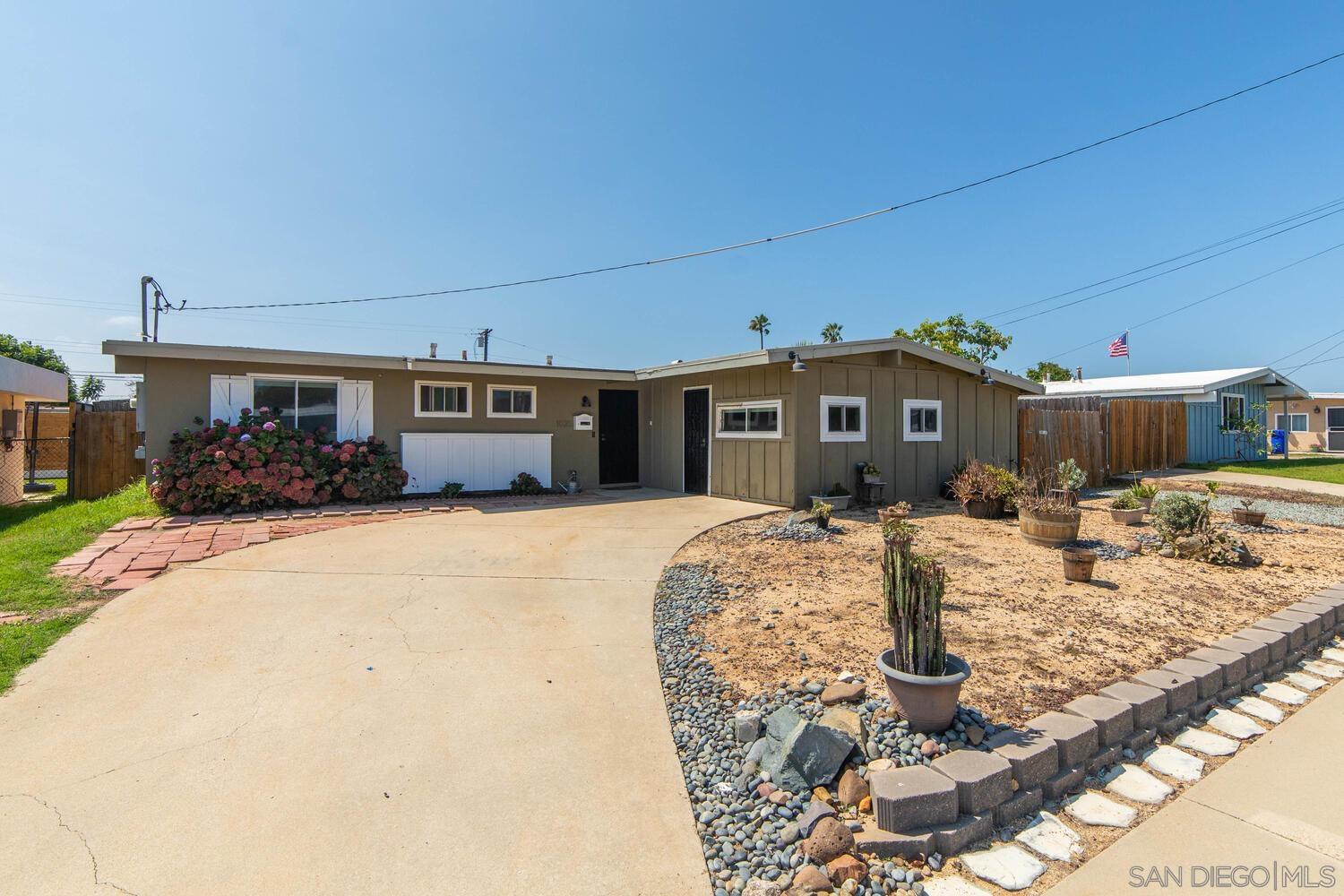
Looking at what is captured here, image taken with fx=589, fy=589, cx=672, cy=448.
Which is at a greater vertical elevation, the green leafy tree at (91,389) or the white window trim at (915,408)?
the green leafy tree at (91,389)

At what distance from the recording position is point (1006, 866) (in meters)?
2.01

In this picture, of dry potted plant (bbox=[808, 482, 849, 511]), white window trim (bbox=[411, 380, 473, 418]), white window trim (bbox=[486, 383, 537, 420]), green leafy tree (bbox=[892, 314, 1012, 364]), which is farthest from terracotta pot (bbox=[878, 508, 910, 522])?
green leafy tree (bbox=[892, 314, 1012, 364])

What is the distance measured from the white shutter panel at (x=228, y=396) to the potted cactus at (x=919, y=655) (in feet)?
33.5

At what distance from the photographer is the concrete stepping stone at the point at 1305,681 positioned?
11.4ft

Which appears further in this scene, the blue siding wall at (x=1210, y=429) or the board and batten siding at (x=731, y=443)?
the blue siding wall at (x=1210, y=429)

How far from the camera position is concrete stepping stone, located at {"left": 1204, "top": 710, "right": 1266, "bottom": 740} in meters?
2.91

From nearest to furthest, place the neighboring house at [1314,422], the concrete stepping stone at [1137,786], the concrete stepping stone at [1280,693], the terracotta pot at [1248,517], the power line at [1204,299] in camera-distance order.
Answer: the concrete stepping stone at [1137,786] < the concrete stepping stone at [1280,693] < the terracotta pot at [1248,517] < the power line at [1204,299] < the neighboring house at [1314,422]

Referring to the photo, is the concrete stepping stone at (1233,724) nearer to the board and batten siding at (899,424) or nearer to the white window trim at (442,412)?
the board and batten siding at (899,424)

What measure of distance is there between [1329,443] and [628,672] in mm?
31521

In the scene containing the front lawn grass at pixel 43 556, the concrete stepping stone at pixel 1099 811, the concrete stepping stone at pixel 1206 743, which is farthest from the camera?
the front lawn grass at pixel 43 556

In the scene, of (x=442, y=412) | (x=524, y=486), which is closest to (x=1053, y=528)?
(x=524, y=486)

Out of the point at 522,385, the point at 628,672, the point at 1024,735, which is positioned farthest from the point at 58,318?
the point at 1024,735

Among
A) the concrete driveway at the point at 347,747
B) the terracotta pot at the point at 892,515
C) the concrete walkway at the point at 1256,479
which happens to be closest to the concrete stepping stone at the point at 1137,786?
the concrete driveway at the point at 347,747

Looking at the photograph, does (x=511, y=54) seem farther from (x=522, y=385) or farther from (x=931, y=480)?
(x=931, y=480)
